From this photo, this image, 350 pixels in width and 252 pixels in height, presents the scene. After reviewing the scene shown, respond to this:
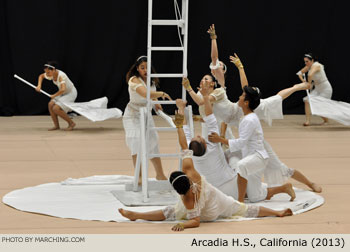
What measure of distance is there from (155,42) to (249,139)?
7.44 m

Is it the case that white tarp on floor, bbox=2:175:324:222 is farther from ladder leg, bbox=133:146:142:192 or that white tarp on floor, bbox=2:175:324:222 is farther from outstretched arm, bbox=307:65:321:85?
outstretched arm, bbox=307:65:321:85

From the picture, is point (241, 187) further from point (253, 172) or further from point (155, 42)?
point (155, 42)

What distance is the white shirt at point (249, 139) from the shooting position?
556 cm

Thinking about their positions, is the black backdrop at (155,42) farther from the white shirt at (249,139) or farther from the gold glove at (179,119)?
the gold glove at (179,119)

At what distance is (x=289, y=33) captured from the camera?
1296cm

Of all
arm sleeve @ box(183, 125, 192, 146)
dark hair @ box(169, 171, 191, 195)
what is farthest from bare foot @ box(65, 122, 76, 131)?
dark hair @ box(169, 171, 191, 195)

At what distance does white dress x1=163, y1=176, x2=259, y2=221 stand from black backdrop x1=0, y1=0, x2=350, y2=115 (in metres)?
7.61

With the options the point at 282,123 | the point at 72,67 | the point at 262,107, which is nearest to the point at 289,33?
the point at 282,123

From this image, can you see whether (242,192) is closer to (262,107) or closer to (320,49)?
(262,107)

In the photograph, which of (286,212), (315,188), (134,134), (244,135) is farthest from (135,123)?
(286,212)

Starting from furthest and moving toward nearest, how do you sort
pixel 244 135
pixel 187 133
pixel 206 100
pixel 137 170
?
pixel 137 170, pixel 187 133, pixel 206 100, pixel 244 135

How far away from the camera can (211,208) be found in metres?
5.05

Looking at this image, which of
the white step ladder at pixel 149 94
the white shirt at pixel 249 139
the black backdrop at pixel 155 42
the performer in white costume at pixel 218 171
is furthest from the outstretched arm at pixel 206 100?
the black backdrop at pixel 155 42

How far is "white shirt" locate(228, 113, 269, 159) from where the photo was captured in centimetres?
556
